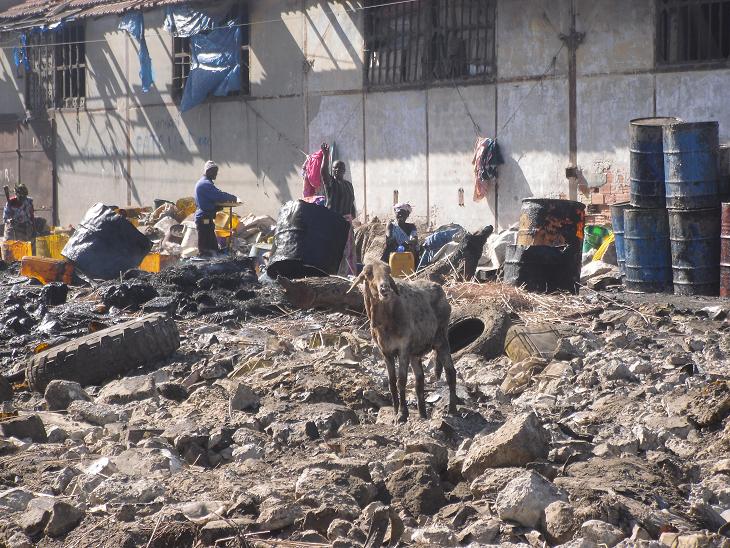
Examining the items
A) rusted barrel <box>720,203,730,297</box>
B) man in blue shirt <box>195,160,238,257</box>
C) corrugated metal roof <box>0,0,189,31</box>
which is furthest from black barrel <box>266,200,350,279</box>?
corrugated metal roof <box>0,0,189,31</box>

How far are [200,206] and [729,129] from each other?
6.86m

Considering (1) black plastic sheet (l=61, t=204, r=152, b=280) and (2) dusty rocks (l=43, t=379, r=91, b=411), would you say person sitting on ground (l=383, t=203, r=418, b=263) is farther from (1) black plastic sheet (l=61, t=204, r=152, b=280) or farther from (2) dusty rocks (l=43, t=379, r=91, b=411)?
(2) dusty rocks (l=43, t=379, r=91, b=411)

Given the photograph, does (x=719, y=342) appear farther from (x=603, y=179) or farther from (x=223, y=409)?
(x=603, y=179)

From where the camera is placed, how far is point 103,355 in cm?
980

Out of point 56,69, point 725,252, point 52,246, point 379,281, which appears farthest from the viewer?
point 56,69

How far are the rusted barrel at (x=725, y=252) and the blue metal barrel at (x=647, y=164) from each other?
82 centimetres

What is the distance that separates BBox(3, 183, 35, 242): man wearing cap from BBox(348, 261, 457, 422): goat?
12.6m

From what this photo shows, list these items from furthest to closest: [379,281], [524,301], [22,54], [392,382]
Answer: [22,54] < [524,301] < [392,382] < [379,281]

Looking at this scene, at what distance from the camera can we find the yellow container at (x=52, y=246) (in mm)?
16188

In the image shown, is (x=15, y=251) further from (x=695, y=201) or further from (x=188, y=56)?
(x=695, y=201)

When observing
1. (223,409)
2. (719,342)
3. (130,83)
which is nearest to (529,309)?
(719,342)

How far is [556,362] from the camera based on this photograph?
8.98 metres

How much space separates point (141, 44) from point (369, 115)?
673 centimetres

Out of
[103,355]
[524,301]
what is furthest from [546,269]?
[103,355]
